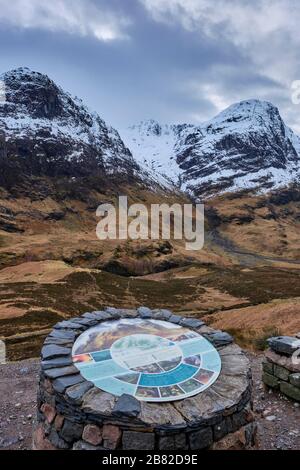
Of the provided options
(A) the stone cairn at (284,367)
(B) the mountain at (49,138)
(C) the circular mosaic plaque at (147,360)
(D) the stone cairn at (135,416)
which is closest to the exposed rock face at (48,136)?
(B) the mountain at (49,138)

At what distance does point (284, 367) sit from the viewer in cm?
921

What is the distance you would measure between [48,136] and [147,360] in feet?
414

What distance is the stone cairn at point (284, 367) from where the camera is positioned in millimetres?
8984

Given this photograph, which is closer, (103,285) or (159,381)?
(159,381)

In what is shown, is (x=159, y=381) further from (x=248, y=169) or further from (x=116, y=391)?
(x=248, y=169)

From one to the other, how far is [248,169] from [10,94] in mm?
117918

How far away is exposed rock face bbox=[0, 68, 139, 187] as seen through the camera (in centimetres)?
10931

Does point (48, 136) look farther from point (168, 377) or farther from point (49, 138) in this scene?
point (168, 377)

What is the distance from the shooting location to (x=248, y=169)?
612ft

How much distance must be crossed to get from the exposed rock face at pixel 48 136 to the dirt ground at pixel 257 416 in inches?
3719

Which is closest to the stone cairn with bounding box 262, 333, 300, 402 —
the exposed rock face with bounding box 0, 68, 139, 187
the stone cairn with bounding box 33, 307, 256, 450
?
the stone cairn with bounding box 33, 307, 256, 450

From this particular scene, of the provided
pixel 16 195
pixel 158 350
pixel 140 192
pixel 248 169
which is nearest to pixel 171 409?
pixel 158 350

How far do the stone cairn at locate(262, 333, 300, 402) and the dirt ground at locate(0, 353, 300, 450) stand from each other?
0.89ft

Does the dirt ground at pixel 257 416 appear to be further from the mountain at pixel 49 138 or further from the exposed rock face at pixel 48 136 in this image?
the exposed rock face at pixel 48 136
